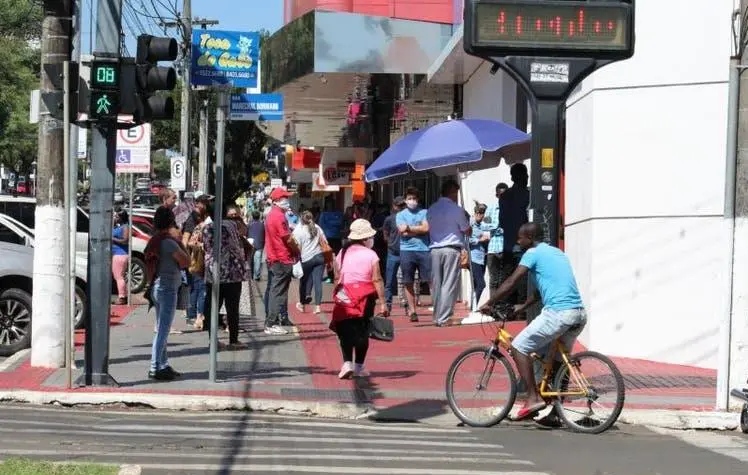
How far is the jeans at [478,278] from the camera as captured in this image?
1875cm

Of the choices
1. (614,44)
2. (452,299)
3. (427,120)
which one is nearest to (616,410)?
(614,44)

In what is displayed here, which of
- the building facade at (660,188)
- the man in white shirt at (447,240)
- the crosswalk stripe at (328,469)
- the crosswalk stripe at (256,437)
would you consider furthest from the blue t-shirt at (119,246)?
the crosswalk stripe at (328,469)

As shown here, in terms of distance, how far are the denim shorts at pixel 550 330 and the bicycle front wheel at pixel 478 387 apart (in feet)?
0.92

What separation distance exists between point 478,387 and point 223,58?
4.22 meters

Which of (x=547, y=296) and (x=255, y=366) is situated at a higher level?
(x=547, y=296)

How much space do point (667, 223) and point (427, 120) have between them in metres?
15.2

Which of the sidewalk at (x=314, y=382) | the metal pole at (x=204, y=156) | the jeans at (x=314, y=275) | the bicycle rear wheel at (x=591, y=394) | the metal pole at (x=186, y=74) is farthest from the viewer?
the metal pole at (x=204, y=156)

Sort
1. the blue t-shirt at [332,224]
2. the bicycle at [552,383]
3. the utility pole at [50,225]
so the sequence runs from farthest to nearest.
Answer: the blue t-shirt at [332,224], the utility pole at [50,225], the bicycle at [552,383]

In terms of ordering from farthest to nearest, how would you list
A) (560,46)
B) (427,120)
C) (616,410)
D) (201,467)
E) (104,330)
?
(427,120) < (104,330) < (560,46) < (616,410) < (201,467)

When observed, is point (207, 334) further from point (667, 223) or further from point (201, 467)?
point (201, 467)

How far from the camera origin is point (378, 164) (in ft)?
56.6

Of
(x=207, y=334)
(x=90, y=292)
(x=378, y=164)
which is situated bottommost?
(x=207, y=334)

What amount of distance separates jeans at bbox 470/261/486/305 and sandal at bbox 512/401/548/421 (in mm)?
8697

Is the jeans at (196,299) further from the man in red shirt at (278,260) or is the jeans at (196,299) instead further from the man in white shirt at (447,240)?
the man in white shirt at (447,240)
